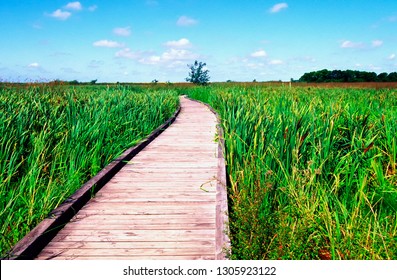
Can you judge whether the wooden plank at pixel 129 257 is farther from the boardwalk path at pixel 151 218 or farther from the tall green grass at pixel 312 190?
the tall green grass at pixel 312 190

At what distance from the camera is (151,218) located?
3.50 metres

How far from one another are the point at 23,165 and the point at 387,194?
3994 millimetres

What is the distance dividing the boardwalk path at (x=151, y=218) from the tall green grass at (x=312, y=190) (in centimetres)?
28

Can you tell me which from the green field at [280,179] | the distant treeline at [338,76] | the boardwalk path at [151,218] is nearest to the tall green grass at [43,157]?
the green field at [280,179]

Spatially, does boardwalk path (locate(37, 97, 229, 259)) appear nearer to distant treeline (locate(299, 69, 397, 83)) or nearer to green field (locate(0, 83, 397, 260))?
green field (locate(0, 83, 397, 260))

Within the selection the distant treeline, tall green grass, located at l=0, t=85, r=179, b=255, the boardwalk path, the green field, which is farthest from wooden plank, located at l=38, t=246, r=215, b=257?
the distant treeline

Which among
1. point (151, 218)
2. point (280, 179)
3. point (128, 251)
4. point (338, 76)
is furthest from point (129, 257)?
point (338, 76)

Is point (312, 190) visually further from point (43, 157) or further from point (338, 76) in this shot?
point (338, 76)

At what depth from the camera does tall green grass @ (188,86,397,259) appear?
9.06ft

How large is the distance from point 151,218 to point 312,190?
61.9 inches

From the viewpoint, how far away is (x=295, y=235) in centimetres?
276

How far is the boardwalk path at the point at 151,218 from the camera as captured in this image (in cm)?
286

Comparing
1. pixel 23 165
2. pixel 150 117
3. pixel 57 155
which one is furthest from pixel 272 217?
pixel 150 117
